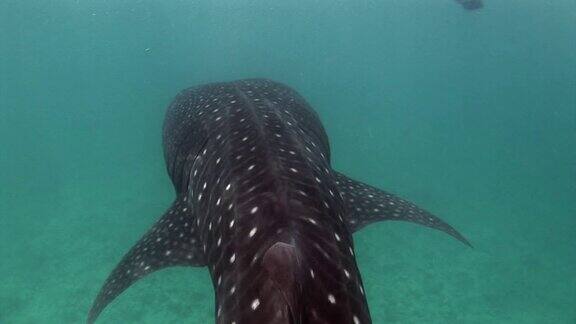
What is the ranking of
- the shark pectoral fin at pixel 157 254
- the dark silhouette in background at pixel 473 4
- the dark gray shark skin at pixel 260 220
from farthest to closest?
the dark silhouette in background at pixel 473 4, the shark pectoral fin at pixel 157 254, the dark gray shark skin at pixel 260 220

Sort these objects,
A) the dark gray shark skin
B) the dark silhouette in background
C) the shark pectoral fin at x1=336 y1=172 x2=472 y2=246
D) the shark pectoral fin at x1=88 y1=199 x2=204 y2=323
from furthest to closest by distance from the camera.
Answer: the dark silhouette in background < the shark pectoral fin at x1=336 y1=172 x2=472 y2=246 < the shark pectoral fin at x1=88 y1=199 x2=204 y2=323 < the dark gray shark skin

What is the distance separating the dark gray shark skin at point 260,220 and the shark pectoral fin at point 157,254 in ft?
0.04

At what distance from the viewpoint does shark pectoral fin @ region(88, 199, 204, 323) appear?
498 centimetres

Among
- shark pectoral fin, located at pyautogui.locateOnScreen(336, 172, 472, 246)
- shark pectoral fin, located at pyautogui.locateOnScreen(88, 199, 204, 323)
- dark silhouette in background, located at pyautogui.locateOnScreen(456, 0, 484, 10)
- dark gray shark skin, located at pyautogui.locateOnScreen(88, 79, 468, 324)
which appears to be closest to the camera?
dark gray shark skin, located at pyautogui.locateOnScreen(88, 79, 468, 324)

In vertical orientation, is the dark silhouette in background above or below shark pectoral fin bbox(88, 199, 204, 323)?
above

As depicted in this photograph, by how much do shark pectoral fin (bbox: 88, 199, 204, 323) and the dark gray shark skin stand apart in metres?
0.01

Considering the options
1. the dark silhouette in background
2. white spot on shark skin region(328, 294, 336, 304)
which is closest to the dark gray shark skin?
white spot on shark skin region(328, 294, 336, 304)

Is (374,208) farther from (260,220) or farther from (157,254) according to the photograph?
(260,220)

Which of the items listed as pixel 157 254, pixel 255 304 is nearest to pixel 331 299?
pixel 255 304

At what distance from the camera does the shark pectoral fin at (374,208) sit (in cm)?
555

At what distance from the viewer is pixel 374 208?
18.8ft

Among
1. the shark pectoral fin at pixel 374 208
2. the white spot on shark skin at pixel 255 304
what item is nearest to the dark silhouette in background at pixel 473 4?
the shark pectoral fin at pixel 374 208

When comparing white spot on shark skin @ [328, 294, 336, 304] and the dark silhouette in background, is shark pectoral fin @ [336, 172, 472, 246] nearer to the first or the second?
white spot on shark skin @ [328, 294, 336, 304]

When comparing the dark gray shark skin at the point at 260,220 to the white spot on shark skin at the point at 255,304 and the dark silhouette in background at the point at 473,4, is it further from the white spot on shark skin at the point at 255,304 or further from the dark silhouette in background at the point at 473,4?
the dark silhouette in background at the point at 473,4
